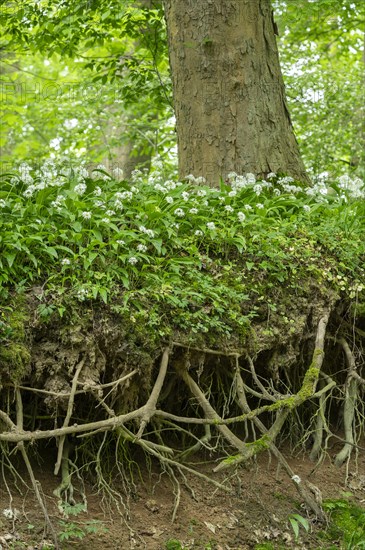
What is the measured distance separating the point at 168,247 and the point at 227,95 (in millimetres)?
2849

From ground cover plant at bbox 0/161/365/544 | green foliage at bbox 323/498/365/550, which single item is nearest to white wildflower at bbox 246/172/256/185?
ground cover plant at bbox 0/161/365/544

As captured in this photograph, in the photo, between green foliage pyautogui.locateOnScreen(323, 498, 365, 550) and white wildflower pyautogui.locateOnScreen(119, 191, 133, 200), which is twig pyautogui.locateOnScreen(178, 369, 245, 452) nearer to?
green foliage pyautogui.locateOnScreen(323, 498, 365, 550)

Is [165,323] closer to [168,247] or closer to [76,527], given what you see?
[168,247]

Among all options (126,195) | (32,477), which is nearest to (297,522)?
(32,477)

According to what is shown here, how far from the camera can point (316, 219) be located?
6293 mm

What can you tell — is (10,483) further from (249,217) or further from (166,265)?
(249,217)

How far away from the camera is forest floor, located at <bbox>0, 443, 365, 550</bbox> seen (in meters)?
4.35

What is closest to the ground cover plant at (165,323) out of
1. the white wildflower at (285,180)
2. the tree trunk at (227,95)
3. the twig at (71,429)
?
the twig at (71,429)

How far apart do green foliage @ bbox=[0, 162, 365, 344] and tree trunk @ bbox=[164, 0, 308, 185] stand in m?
0.99

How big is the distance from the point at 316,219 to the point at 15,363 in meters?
3.12

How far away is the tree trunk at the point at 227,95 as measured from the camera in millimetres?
7441

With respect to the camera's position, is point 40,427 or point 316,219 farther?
point 316,219

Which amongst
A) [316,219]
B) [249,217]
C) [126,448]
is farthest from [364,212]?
[126,448]

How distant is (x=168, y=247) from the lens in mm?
5262
